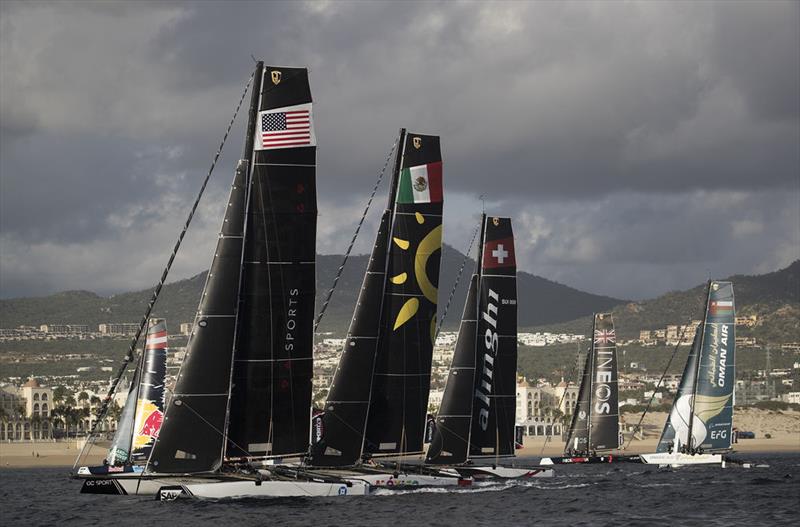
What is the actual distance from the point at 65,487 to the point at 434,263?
29358 millimetres

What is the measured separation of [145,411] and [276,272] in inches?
1030

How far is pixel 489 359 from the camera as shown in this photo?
65625 millimetres

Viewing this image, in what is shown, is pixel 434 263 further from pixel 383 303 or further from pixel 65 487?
pixel 65 487

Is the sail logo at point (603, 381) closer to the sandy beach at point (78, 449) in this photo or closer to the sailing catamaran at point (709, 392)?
the sailing catamaran at point (709, 392)

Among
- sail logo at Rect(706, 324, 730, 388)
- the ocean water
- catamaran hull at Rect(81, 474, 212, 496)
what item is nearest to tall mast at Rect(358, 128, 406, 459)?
the ocean water

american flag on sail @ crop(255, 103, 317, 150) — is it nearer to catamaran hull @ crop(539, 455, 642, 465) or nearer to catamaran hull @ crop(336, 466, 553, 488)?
catamaran hull @ crop(336, 466, 553, 488)

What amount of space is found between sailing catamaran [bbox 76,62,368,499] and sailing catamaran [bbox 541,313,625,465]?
50.7m

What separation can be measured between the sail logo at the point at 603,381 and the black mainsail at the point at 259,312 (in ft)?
169

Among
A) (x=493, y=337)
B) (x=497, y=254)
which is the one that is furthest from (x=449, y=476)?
(x=497, y=254)

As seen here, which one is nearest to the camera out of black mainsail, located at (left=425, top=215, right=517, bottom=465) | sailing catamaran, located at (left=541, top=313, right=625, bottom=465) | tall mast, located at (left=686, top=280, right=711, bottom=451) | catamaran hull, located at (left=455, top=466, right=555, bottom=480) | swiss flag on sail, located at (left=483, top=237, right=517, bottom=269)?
catamaran hull, located at (left=455, top=466, right=555, bottom=480)

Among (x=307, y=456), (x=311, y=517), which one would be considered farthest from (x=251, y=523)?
(x=307, y=456)

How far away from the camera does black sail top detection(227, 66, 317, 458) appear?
4678 centimetres

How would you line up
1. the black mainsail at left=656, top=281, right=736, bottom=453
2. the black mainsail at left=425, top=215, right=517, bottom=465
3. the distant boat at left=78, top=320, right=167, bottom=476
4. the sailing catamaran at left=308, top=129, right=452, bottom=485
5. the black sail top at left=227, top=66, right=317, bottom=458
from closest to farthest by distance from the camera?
the black sail top at left=227, top=66, right=317, bottom=458 → the sailing catamaran at left=308, top=129, right=452, bottom=485 → the black mainsail at left=425, top=215, right=517, bottom=465 → the distant boat at left=78, top=320, right=167, bottom=476 → the black mainsail at left=656, top=281, right=736, bottom=453

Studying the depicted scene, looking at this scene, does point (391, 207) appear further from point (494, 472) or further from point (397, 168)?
point (494, 472)
